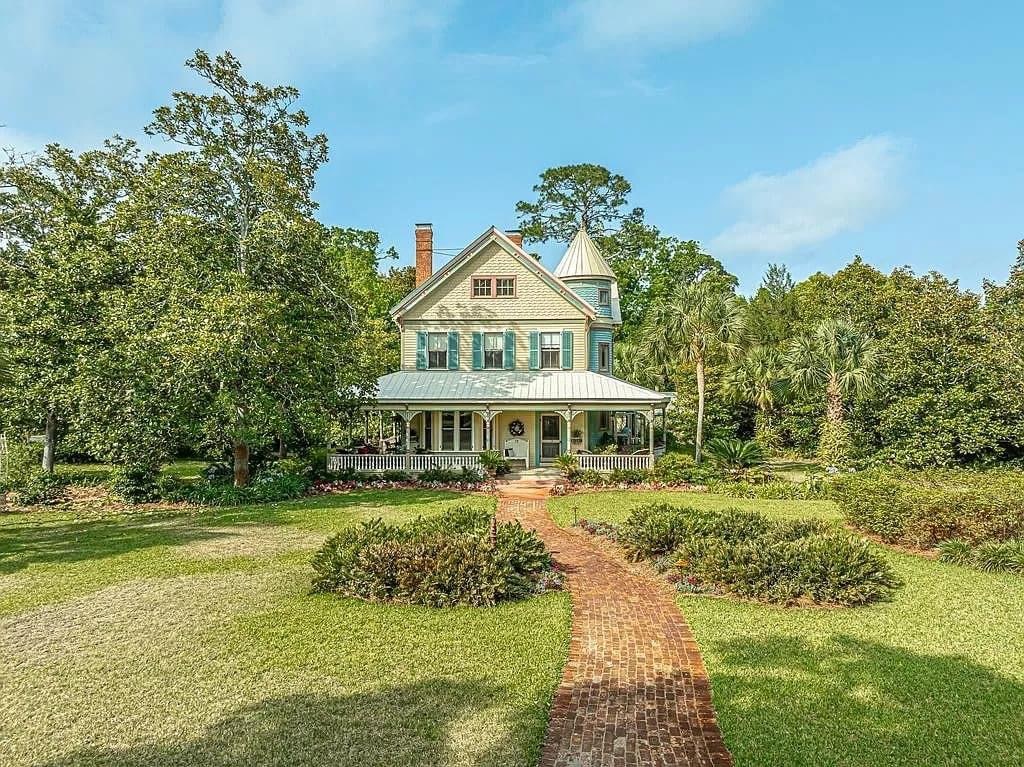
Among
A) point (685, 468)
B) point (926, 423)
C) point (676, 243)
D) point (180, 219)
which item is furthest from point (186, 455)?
point (676, 243)

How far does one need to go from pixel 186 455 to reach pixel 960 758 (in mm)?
32451

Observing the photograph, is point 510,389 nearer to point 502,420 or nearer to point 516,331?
point 502,420

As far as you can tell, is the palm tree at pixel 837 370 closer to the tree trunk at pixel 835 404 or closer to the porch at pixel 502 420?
the tree trunk at pixel 835 404

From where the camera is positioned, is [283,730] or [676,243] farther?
[676,243]

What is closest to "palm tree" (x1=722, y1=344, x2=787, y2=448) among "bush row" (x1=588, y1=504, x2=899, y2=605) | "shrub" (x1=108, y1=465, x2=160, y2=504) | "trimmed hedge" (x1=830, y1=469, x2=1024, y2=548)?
"trimmed hedge" (x1=830, y1=469, x2=1024, y2=548)

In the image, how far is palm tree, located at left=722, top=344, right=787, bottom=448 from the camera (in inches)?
1207

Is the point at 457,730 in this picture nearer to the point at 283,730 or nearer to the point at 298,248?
the point at 283,730

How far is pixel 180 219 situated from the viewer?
59.1ft

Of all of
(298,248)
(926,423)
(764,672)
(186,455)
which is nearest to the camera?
(764,672)

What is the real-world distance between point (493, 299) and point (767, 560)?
1826 cm

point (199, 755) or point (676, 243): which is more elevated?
point (676, 243)

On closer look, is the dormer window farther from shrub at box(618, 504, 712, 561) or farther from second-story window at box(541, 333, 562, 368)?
shrub at box(618, 504, 712, 561)

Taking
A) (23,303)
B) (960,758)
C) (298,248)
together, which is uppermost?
(298,248)

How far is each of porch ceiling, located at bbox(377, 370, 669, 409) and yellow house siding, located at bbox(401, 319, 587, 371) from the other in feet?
1.64
